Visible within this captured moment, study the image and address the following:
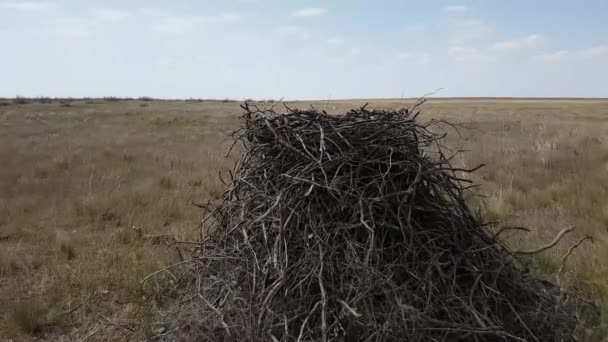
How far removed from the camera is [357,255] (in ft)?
10.6

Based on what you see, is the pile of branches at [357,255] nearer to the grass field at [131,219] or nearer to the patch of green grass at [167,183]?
the grass field at [131,219]

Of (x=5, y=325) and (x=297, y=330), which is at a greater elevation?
(x=297, y=330)

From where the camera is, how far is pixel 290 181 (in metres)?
3.54

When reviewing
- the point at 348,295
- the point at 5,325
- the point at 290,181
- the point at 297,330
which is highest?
the point at 290,181

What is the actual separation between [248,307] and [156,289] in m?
1.52

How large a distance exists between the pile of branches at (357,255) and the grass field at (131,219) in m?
0.64

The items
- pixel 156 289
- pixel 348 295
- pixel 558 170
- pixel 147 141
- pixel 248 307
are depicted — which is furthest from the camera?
pixel 147 141

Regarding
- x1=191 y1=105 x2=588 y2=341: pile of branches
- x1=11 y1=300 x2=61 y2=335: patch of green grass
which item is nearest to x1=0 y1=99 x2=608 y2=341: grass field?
x1=11 y1=300 x2=61 y2=335: patch of green grass

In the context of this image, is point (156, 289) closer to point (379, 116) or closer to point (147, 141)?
point (379, 116)

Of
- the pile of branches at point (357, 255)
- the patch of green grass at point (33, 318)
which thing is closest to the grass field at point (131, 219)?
the patch of green grass at point (33, 318)

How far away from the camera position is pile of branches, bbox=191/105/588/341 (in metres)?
3.08

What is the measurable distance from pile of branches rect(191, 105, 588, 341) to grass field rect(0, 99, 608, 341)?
639 mm

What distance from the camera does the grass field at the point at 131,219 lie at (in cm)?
414

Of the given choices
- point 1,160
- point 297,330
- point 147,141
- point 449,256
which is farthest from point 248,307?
point 147,141
